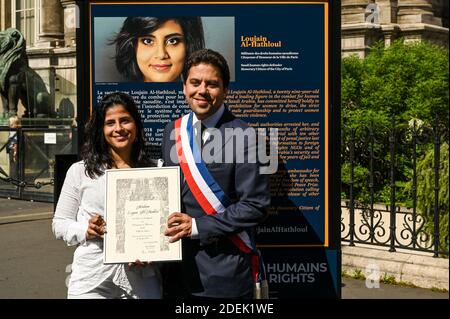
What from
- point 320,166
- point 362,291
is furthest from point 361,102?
point 320,166

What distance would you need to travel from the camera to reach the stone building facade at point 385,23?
57.4 ft

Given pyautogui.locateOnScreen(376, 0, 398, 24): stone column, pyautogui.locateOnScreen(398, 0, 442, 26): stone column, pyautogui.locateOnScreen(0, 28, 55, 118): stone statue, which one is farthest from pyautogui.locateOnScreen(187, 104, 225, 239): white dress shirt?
pyautogui.locateOnScreen(0, 28, 55, 118): stone statue

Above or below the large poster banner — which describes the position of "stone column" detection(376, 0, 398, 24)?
above

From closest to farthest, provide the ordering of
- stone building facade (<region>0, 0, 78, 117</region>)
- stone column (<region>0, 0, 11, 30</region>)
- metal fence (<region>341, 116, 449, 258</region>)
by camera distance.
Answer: metal fence (<region>341, 116, 449, 258</region>) → stone building facade (<region>0, 0, 78, 117</region>) → stone column (<region>0, 0, 11, 30</region>)

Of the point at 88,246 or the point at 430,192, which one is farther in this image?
the point at 430,192

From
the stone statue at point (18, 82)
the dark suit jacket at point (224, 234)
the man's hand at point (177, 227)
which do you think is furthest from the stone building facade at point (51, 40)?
the man's hand at point (177, 227)

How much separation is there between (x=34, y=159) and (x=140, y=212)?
13.1 meters

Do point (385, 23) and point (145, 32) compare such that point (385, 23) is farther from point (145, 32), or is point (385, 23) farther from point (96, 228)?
point (96, 228)

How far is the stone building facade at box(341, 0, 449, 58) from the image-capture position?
17.5 metres

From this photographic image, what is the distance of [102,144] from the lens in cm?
383

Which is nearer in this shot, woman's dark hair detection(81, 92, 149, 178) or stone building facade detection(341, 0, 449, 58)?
woman's dark hair detection(81, 92, 149, 178)

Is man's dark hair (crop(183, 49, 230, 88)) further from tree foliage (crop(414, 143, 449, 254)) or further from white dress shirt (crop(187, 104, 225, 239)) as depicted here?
tree foliage (crop(414, 143, 449, 254))

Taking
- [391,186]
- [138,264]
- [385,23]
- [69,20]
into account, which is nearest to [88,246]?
[138,264]

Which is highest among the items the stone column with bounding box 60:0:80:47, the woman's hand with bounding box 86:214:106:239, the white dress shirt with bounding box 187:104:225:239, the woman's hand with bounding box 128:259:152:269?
the stone column with bounding box 60:0:80:47
